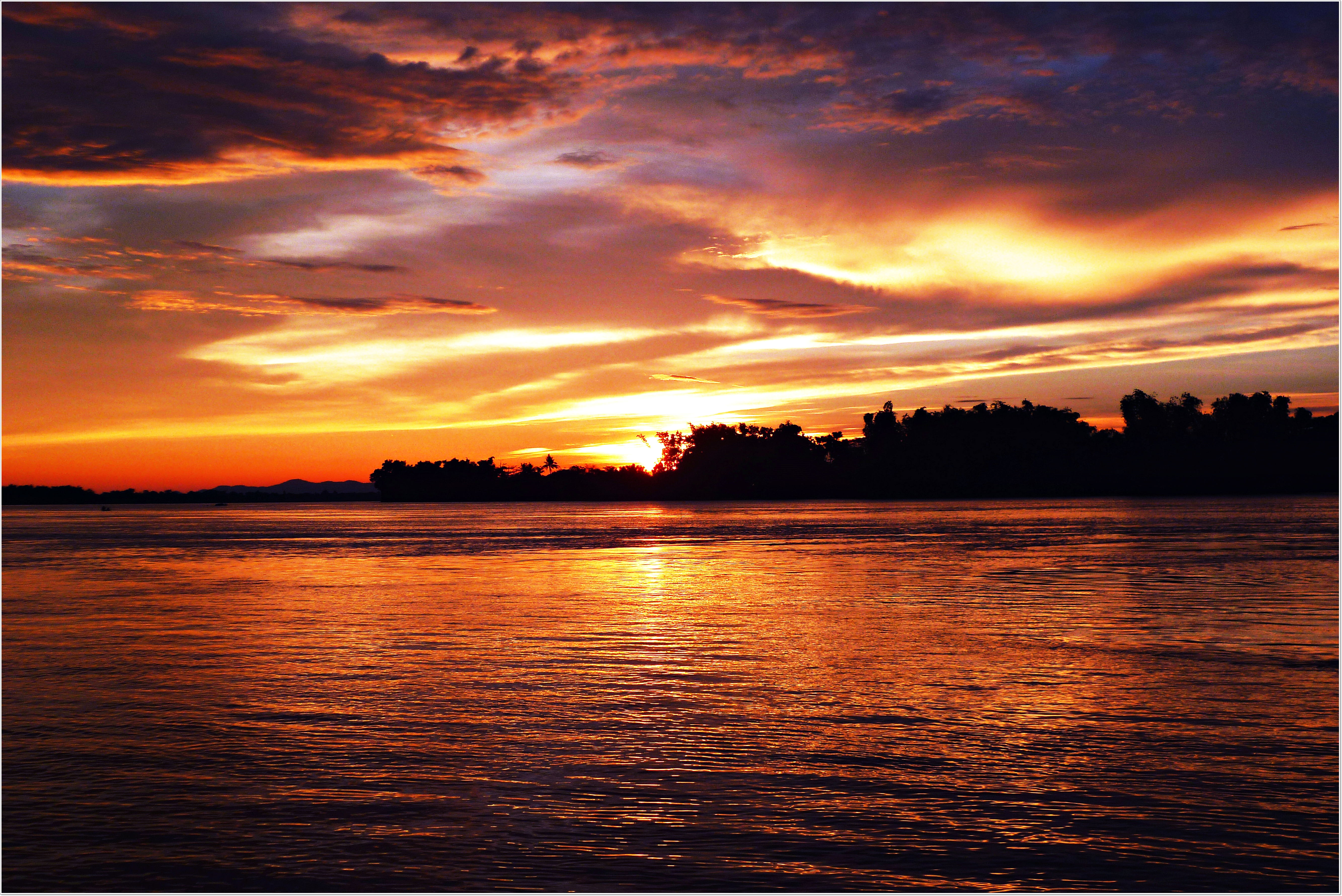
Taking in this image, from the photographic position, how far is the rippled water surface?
29.9ft

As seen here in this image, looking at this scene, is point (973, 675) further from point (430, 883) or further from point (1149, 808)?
point (430, 883)

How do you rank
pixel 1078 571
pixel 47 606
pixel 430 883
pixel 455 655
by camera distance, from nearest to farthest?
pixel 430 883
pixel 455 655
pixel 47 606
pixel 1078 571

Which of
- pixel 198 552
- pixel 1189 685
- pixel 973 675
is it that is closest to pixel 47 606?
pixel 973 675

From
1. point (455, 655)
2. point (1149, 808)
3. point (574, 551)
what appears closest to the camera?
point (1149, 808)

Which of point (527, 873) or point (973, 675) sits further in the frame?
point (973, 675)

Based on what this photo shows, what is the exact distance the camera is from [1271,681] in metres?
16.0

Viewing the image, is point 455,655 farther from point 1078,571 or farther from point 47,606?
point 1078,571

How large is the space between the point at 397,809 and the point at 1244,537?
213ft

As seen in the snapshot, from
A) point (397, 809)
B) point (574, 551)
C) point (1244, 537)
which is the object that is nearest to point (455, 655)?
point (397, 809)

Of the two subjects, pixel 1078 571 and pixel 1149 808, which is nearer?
pixel 1149 808

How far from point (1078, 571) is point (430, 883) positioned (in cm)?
3554

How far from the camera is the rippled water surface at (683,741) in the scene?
9.10 m

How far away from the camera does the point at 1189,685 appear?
1593cm

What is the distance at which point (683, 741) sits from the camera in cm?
1296
